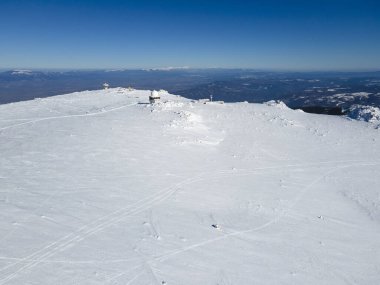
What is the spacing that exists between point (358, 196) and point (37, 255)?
19537mm

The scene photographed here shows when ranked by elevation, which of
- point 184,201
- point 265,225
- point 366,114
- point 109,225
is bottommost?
point 265,225

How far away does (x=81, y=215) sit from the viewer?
16.0 meters

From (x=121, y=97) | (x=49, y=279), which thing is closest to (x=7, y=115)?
(x=121, y=97)

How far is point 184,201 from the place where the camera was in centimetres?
1886

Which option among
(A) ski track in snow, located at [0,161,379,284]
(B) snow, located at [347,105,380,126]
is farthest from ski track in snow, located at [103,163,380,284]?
(B) snow, located at [347,105,380,126]

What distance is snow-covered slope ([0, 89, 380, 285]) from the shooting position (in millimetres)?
12578

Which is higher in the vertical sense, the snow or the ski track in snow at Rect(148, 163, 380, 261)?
the snow

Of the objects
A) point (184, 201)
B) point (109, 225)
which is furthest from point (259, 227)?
point (109, 225)

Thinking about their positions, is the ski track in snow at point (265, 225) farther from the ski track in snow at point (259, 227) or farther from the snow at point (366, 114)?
the snow at point (366, 114)

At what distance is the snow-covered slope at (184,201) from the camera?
1258 cm

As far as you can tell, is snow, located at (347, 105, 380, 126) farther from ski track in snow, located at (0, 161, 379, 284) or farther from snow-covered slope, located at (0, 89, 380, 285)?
ski track in snow, located at (0, 161, 379, 284)

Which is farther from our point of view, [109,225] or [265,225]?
[265,225]

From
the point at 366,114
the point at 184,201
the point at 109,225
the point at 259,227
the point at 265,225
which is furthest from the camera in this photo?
the point at 366,114

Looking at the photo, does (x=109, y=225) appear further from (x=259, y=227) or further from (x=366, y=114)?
(x=366, y=114)
